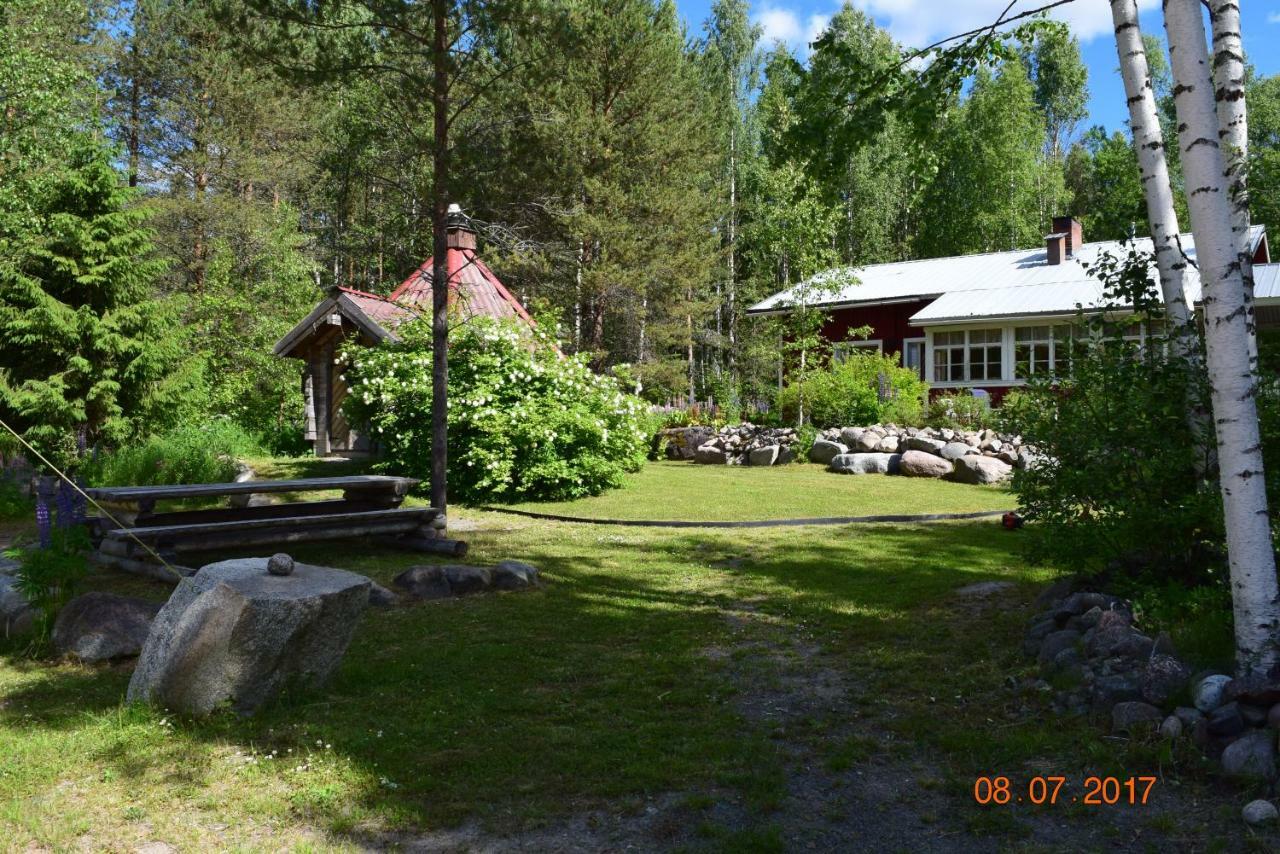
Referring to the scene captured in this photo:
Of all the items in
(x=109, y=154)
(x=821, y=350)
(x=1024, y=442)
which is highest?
(x=109, y=154)

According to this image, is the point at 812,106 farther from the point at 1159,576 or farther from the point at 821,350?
the point at 821,350

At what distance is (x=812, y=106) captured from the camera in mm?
7230

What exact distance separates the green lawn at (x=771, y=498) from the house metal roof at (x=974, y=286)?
8.39 m

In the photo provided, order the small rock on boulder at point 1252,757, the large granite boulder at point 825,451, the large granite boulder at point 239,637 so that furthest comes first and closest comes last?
1. the large granite boulder at point 825,451
2. the large granite boulder at point 239,637
3. the small rock on boulder at point 1252,757

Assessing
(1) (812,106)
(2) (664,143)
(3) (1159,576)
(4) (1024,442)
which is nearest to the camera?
(3) (1159,576)

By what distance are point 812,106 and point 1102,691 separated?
188 inches

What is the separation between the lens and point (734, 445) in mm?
19938

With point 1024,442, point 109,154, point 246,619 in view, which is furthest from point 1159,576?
point 109,154

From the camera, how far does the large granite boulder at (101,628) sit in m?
5.52

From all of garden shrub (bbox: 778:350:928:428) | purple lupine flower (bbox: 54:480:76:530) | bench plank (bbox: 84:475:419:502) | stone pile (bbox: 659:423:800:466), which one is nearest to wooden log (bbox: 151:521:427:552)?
bench plank (bbox: 84:475:419:502)

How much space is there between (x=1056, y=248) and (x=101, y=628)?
27265mm

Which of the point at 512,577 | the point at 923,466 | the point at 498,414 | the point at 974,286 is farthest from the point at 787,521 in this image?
→ the point at 974,286

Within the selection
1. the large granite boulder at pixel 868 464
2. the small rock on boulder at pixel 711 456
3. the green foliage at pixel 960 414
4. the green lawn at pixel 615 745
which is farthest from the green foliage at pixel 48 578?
the green foliage at pixel 960 414
